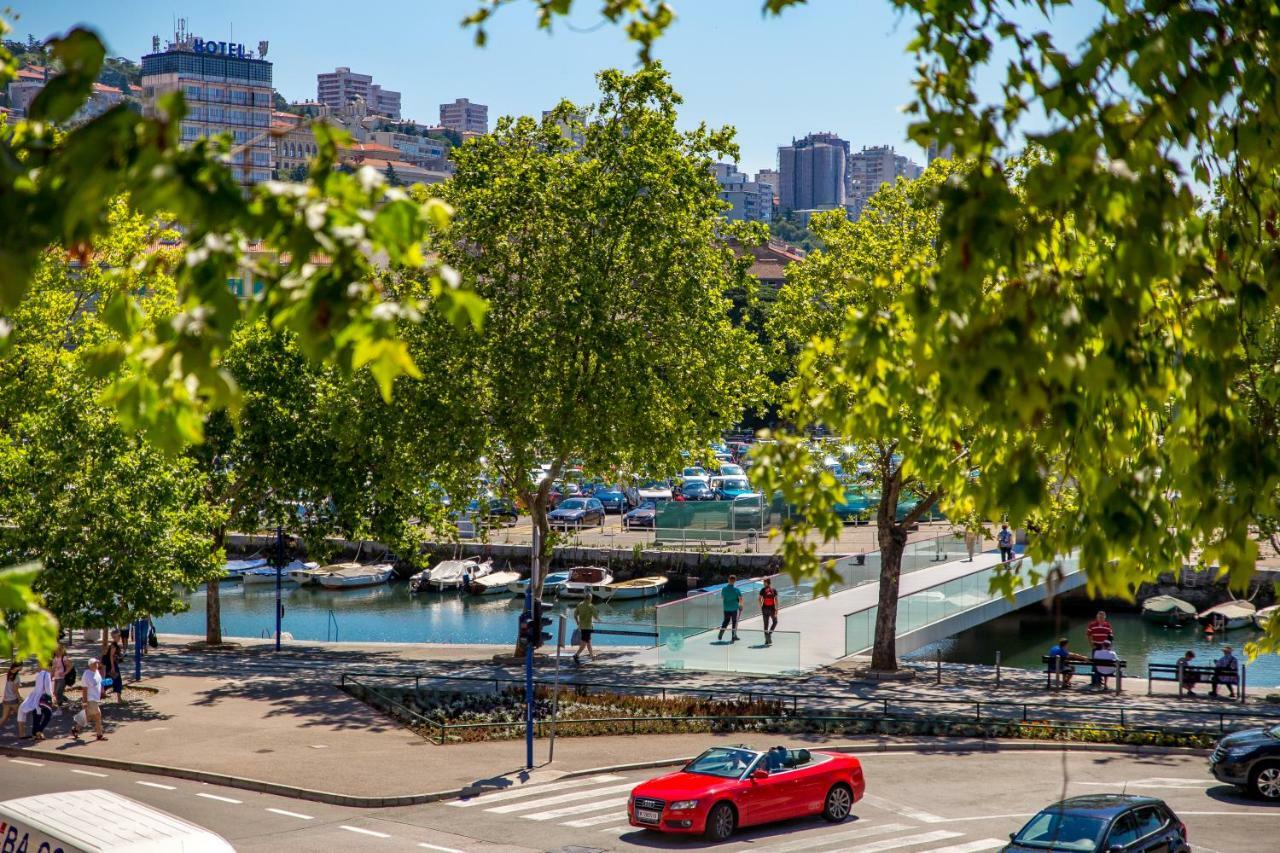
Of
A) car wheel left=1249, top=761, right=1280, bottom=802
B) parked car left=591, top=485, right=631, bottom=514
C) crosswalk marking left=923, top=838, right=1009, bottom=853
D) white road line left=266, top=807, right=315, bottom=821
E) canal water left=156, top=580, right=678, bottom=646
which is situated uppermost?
parked car left=591, top=485, right=631, bottom=514

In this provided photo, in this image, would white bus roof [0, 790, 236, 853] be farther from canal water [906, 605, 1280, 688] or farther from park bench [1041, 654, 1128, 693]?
canal water [906, 605, 1280, 688]

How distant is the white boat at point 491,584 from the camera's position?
6919cm

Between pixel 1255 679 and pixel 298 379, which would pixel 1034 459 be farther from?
pixel 1255 679

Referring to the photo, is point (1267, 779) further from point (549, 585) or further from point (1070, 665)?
point (549, 585)

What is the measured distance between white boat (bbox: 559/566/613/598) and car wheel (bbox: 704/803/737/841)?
46444mm

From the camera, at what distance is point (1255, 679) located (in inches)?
1631

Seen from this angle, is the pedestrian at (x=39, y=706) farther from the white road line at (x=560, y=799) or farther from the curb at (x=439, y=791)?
the white road line at (x=560, y=799)

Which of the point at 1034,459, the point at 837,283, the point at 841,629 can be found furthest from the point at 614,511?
the point at 1034,459

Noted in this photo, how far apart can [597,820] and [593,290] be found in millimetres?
16260

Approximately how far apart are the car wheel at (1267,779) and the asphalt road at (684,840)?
0.34 metres

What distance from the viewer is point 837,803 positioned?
70.6 ft

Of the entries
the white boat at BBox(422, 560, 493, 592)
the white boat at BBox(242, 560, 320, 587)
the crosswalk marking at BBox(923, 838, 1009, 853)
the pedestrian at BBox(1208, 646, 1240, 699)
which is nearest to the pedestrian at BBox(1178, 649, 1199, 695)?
the pedestrian at BBox(1208, 646, 1240, 699)

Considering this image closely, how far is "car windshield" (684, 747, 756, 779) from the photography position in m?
21.0

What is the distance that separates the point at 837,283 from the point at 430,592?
4002 centimetres
